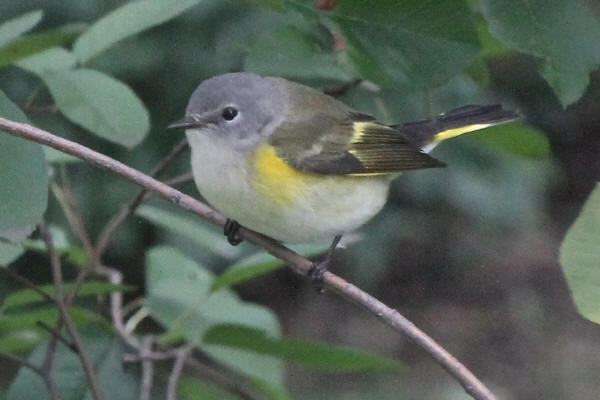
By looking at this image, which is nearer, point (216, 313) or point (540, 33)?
point (540, 33)

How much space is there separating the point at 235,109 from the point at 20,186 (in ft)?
3.00

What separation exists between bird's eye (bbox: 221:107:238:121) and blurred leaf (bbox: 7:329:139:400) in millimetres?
574

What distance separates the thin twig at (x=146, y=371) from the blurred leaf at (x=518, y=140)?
89cm

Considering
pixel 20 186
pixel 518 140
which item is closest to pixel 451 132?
pixel 518 140

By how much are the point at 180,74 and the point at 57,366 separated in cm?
442

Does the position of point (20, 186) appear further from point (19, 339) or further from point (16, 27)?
point (19, 339)

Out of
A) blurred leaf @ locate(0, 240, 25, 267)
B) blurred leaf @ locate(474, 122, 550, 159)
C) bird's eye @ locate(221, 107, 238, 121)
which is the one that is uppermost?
blurred leaf @ locate(0, 240, 25, 267)

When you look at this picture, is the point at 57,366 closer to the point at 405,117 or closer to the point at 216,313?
the point at 216,313

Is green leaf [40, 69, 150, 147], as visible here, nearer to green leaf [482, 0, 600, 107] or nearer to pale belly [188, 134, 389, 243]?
pale belly [188, 134, 389, 243]

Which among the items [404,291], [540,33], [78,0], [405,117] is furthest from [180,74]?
[540,33]

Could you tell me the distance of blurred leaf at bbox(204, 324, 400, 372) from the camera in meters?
1.99

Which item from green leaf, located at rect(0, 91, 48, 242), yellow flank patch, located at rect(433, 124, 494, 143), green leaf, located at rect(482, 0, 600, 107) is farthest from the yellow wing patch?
green leaf, located at rect(0, 91, 48, 242)

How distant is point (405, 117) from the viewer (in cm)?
468

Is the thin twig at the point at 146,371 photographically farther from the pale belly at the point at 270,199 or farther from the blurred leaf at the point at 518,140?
the blurred leaf at the point at 518,140
